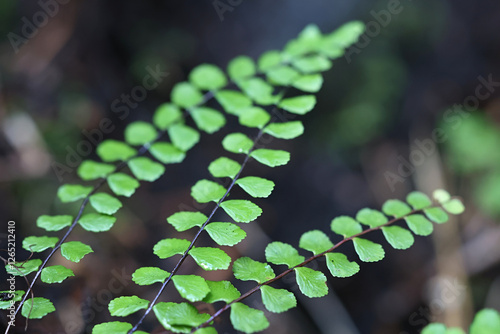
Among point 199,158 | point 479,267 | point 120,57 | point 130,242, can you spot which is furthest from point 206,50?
point 479,267

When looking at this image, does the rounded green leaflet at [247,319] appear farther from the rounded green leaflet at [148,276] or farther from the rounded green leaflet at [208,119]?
the rounded green leaflet at [208,119]

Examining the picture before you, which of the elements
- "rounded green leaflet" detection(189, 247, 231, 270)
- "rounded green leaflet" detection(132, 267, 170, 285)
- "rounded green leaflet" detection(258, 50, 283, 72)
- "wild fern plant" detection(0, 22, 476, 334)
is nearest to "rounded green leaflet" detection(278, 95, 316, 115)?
"wild fern plant" detection(0, 22, 476, 334)

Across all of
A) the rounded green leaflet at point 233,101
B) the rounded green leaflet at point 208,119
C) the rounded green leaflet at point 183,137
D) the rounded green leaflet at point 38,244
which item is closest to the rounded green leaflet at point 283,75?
the rounded green leaflet at point 233,101

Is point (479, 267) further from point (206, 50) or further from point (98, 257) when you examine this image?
point (206, 50)

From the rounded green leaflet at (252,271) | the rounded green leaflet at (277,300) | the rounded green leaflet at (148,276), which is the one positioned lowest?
the rounded green leaflet at (277,300)

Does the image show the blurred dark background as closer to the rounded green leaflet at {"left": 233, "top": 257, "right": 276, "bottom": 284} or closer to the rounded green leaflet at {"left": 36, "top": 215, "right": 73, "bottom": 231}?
the rounded green leaflet at {"left": 36, "top": 215, "right": 73, "bottom": 231}

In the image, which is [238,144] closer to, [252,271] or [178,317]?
[252,271]
